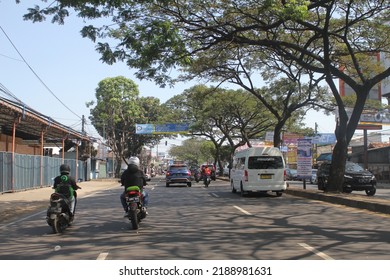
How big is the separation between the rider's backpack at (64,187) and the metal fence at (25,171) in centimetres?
1290

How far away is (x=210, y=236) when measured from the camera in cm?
908

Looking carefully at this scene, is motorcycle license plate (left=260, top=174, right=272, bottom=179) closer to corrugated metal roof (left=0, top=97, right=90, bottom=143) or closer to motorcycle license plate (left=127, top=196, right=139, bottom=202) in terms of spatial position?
motorcycle license plate (left=127, top=196, right=139, bottom=202)

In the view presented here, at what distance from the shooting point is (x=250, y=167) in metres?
19.7

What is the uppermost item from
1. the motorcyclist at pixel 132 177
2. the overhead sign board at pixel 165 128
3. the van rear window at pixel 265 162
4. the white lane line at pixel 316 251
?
the overhead sign board at pixel 165 128

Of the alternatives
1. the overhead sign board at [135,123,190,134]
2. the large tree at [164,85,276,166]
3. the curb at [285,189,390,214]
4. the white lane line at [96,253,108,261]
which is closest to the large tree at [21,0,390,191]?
the curb at [285,189,390,214]

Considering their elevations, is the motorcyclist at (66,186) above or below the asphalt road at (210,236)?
above

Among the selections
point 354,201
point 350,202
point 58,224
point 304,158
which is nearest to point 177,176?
point 304,158

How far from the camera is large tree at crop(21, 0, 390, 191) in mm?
13203

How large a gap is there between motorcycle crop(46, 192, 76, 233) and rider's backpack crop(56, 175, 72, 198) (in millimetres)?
168

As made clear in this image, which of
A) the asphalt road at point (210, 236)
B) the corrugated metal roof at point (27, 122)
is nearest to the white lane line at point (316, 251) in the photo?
the asphalt road at point (210, 236)

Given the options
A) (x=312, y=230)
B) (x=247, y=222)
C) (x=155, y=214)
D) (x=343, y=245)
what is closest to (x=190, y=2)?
(x=155, y=214)

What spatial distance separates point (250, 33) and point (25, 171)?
14754 mm

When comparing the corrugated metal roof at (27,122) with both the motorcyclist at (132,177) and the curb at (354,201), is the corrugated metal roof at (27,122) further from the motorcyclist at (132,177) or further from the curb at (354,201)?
the curb at (354,201)

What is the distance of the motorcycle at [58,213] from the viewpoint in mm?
9750
